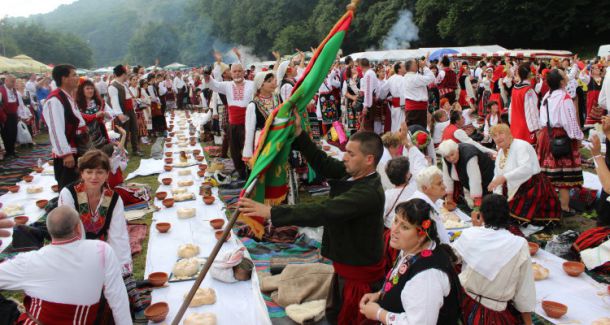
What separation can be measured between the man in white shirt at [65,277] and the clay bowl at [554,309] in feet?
10.1

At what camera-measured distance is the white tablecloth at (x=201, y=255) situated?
12.7 ft

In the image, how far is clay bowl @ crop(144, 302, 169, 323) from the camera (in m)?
3.64

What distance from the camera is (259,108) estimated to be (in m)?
5.89

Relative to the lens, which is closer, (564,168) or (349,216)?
(349,216)

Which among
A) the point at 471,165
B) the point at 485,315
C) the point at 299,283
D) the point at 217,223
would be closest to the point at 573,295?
the point at 485,315

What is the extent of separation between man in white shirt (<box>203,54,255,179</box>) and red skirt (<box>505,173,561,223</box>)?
3931 millimetres

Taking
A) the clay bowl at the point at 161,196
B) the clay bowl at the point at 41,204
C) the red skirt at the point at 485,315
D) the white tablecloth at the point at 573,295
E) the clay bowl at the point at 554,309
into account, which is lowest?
the clay bowl at the point at 41,204

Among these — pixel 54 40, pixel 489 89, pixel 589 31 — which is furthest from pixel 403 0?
pixel 54 40

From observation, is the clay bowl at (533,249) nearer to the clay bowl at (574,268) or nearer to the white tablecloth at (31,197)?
the clay bowl at (574,268)

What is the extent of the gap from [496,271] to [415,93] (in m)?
6.45

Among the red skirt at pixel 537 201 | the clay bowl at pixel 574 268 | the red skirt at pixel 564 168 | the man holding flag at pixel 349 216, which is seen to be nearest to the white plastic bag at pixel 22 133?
the man holding flag at pixel 349 216

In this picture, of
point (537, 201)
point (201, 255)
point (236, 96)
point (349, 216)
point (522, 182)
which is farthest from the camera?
point (236, 96)

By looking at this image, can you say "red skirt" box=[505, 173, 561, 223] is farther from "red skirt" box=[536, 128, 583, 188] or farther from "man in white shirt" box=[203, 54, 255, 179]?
"man in white shirt" box=[203, 54, 255, 179]

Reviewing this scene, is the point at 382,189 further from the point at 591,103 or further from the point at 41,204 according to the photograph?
the point at 591,103
